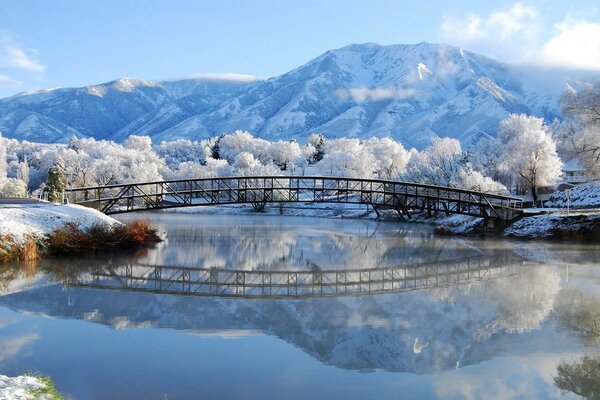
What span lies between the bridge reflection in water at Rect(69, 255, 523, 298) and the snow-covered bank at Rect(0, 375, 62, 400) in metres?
10.7

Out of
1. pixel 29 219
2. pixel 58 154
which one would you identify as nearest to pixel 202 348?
pixel 29 219

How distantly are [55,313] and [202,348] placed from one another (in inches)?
243

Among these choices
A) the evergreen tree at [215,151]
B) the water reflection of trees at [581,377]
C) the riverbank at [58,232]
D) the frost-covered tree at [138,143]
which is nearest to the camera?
the water reflection of trees at [581,377]

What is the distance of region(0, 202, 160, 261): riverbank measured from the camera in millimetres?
28547

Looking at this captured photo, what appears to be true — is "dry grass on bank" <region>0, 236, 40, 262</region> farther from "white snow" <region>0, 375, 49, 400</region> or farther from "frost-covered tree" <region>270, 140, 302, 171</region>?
"frost-covered tree" <region>270, 140, 302, 171</region>

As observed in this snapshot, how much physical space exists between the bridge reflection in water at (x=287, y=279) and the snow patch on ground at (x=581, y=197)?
114ft

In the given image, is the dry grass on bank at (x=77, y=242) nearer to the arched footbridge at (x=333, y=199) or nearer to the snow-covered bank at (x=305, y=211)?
the arched footbridge at (x=333, y=199)

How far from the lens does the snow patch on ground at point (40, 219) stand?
2930 cm

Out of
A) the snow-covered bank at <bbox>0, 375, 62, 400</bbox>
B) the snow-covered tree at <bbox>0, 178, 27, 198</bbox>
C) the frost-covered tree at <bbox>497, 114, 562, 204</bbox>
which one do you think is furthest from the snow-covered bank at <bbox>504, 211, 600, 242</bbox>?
the snow-covered tree at <bbox>0, 178, 27, 198</bbox>

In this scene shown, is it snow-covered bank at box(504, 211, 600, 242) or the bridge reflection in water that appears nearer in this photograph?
the bridge reflection in water

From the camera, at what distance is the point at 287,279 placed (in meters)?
24.4

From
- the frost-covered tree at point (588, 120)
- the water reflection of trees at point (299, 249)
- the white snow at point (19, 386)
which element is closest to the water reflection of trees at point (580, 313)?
the water reflection of trees at point (299, 249)

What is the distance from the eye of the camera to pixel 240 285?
73.7 feet

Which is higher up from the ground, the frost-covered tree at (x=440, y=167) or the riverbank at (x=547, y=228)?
the frost-covered tree at (x=440, y=167)
